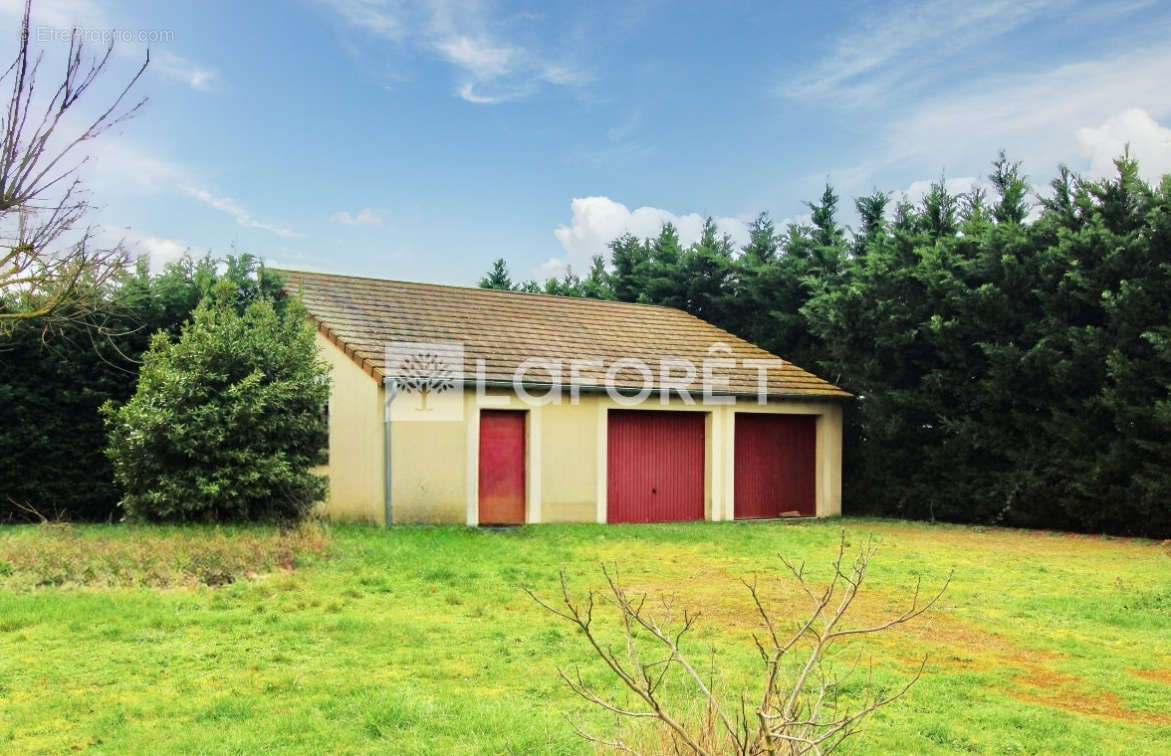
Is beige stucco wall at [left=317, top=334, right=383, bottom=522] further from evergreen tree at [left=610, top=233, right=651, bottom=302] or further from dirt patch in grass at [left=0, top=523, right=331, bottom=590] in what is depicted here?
evergreen tree at [left=610, top=233, right=651, bottom=302]

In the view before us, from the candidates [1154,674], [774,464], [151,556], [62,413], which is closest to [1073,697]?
[1154,674]

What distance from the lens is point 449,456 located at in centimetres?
1639

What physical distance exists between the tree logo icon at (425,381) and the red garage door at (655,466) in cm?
367

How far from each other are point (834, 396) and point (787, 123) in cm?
686

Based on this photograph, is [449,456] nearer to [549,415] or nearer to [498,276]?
[549,415]

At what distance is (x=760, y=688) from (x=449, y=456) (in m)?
11.1

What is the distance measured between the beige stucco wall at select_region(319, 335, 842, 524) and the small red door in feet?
0.71

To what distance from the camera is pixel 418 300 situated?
1969cm

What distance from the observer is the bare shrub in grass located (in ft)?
10.6

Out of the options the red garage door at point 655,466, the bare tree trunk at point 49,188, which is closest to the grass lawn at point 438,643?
the bare tree trunk at point 49,188

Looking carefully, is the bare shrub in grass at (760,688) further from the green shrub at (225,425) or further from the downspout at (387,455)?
the green shrub at (225,425)

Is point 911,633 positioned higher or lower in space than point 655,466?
lower

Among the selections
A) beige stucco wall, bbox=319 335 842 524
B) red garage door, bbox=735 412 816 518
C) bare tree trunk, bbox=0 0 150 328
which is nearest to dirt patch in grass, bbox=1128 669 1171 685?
bare tree trunk, bbox=0 0 150 328

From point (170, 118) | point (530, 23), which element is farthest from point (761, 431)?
point (170, 118)
